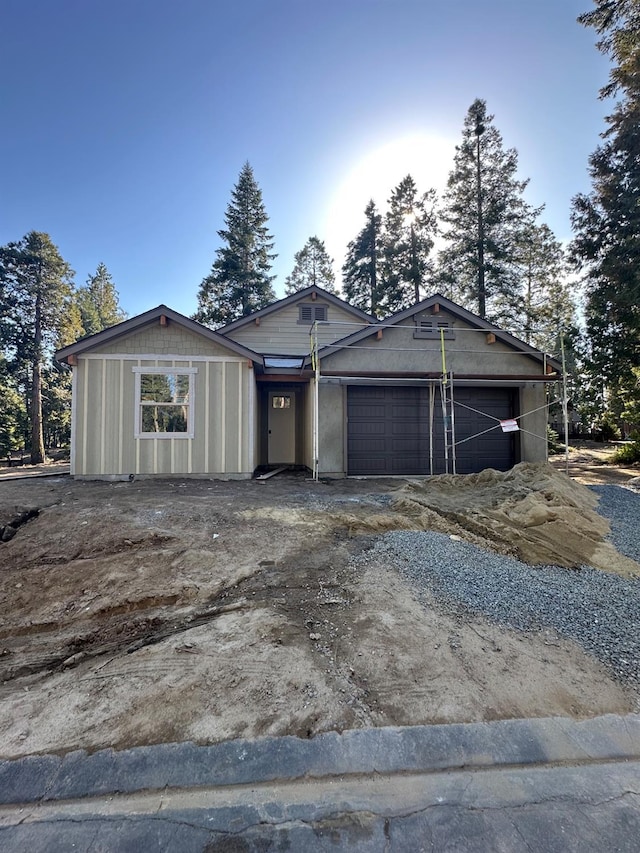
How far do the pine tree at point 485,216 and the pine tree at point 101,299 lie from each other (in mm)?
26094

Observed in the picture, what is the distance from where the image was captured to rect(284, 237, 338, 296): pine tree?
30.8 meters

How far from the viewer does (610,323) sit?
45.5 feet

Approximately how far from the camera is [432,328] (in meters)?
10.4

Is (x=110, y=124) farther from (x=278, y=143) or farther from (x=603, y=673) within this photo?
(x=603, y=673)

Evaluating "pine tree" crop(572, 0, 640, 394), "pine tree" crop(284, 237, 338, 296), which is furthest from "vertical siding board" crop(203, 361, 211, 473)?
"pine tree" crop(284, 237, 338, 296)

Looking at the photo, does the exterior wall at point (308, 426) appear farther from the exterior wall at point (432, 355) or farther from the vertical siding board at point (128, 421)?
the vertical siding board at point (128, 421)

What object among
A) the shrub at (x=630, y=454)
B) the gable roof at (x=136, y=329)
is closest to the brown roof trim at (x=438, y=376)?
the gable roof at (x=136, y=329)

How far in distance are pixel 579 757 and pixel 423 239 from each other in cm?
2620

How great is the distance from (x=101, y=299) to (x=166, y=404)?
3094cm

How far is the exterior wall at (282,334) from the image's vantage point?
13.6 m

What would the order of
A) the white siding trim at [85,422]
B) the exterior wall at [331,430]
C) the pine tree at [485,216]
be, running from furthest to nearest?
1. the pine tree at [485,216]
2. the exterior wall at [331,430]
3. the white siding trim at [85,422]

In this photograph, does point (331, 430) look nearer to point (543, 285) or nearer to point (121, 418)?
point (121, 418)

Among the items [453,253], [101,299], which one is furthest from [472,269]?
[101,299]

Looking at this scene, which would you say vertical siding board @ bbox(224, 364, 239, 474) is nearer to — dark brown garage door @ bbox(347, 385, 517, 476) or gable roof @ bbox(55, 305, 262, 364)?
gable roof @ bbox(55, 305, 262, 364)
